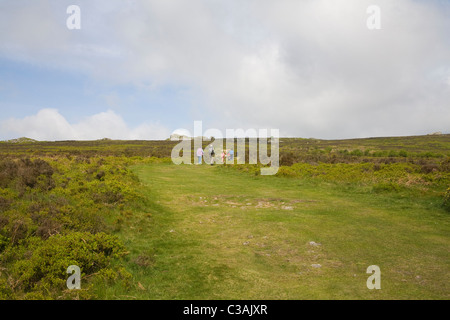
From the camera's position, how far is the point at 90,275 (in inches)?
221

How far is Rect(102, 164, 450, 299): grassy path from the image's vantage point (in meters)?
5.43

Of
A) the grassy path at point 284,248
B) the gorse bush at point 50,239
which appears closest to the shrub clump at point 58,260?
the gorse bush at point 50,239

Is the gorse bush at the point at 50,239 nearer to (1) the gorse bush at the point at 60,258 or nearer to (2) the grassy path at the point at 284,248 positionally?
(1) the gorse bush at the point at 60,258

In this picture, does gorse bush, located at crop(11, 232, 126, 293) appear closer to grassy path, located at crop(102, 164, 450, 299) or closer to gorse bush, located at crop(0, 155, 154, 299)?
gorse bush, located at crop(0, 155, 154, 299)

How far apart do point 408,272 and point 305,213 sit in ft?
16.8

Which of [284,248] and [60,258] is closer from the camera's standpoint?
[60,258]

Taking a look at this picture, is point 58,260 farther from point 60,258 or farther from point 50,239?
point 50,239

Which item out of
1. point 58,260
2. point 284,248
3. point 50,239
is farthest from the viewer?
point 284,248

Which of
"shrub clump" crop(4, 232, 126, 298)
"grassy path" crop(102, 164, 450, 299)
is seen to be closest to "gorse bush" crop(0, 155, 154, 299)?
"shrub clump" crop(4, 232, 126, 298)

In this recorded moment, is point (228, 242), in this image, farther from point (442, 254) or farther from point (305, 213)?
point (442, 254)

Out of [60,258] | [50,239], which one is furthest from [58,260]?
[50,239]

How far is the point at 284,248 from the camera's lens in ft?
25.0
